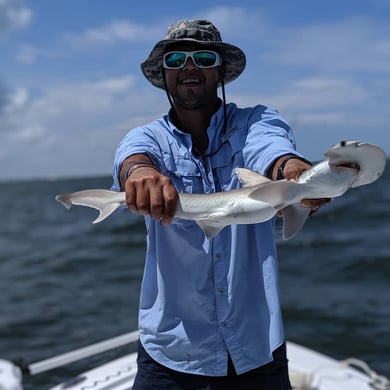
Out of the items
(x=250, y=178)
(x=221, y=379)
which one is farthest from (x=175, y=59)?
(x=221, y=379)

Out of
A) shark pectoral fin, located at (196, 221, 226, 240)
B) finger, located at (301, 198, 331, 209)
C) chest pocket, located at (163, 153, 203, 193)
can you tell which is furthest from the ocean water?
finger, located at (301, 198, 331, 209)

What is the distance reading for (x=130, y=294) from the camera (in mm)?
12328

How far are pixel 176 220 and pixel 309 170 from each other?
3.07 ft

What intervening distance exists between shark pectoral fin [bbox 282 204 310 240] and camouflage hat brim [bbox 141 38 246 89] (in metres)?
1.10

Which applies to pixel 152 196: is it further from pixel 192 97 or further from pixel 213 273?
pixel 192 97

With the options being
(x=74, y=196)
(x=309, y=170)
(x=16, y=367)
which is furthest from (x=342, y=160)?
A: (x=16, y=367)

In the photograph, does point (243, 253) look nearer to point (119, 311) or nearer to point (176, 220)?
point (176, 220)

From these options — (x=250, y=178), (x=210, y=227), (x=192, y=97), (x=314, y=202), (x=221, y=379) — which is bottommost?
(x=221, y=379)

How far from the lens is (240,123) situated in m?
2.88

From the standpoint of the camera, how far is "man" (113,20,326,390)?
108 inches

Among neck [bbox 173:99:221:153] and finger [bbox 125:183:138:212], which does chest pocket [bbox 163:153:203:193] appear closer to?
neck [bbox 173:99:221:153]

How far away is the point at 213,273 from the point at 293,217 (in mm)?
631

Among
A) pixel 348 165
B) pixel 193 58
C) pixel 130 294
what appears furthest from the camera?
pixel 130 294

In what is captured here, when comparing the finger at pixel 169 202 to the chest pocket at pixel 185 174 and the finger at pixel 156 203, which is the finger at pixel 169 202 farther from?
the chest pocket at pixel 185 174
